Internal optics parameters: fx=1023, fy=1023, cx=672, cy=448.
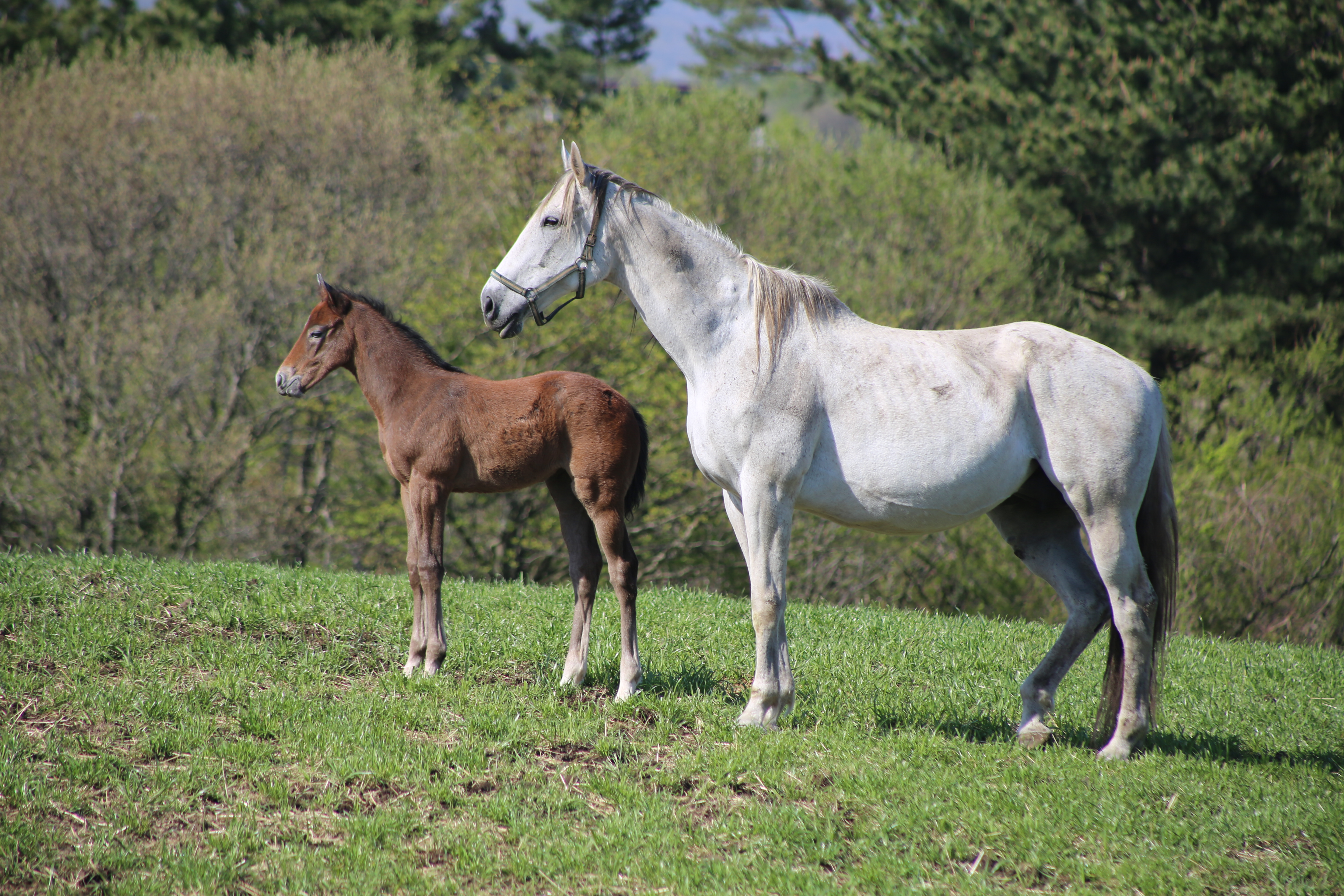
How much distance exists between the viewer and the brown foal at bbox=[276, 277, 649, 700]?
19.9ft

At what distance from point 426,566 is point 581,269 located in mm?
2048

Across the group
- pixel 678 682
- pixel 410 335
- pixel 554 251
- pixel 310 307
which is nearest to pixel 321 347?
pixel 410 335

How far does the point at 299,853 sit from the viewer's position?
14.0ft

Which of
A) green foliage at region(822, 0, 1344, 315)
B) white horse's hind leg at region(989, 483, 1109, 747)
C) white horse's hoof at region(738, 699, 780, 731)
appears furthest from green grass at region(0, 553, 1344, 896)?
green foliage at region(822, 0, 1344, 315)

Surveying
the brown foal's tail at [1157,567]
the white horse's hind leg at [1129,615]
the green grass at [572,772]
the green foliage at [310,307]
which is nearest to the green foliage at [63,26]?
the green foliage at [310,307]

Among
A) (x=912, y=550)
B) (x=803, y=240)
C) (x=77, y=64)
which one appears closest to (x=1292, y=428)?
(x=912, y=550)

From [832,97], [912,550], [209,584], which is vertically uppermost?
[832,97]

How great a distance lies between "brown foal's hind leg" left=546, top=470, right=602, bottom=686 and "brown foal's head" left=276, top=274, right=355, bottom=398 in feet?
5.20

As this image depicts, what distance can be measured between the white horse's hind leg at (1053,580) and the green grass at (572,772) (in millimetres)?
238

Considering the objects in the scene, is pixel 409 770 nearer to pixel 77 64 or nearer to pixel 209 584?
pixel 209 584

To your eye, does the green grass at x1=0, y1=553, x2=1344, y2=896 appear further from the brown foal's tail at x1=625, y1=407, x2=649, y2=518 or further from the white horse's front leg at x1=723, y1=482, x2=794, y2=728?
the brown foal's tail at x1=625, y1=407, x2=649, y2=518

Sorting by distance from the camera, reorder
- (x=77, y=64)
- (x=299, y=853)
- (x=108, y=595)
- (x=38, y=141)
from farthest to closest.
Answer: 1. (x=77, y=64)
2. (x=38, y=141)
3. (x=108, y=595)
4. (x=299, y=853)

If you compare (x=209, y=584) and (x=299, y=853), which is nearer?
(x=299, y=853)

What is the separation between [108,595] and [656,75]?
28.0m
